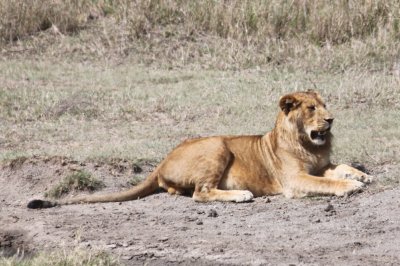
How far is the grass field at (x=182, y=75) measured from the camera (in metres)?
10.6

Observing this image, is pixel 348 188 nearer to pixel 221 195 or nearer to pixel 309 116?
pixel 309 116

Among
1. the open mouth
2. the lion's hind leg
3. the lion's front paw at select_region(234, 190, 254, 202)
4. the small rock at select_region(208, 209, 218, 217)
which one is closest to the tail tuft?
the lion's hind leg

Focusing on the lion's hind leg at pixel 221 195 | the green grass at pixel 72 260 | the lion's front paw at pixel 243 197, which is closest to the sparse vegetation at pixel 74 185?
the lion's hind leg at pixel 221 195

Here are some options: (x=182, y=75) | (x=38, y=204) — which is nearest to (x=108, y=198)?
(x=38, y=204)

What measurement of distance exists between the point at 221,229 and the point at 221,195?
31.4 inches

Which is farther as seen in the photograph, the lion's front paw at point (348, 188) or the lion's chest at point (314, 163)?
the lion's chest at point (314, 163)

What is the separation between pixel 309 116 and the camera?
791 centimetres

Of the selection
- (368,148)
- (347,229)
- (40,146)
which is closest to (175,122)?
(40,146)

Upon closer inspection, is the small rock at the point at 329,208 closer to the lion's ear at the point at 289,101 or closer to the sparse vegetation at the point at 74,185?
the lion's ear at the point at 289,101

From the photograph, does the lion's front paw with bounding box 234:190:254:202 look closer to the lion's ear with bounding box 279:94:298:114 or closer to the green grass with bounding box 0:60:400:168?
the lion's ear with bounding box 279:94:298:114

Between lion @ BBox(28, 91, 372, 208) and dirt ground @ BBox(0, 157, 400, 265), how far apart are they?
91 millimetres

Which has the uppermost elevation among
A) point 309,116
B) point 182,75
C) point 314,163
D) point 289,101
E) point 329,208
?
point 289,101

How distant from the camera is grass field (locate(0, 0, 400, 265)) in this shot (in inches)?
416

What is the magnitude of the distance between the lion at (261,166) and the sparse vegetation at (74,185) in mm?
502
